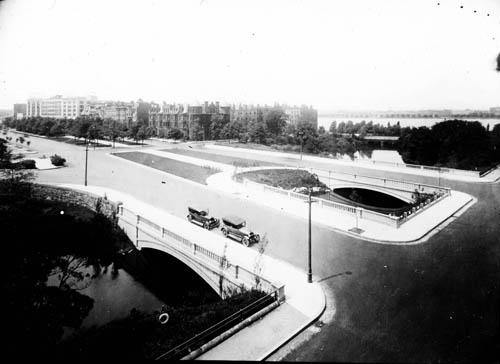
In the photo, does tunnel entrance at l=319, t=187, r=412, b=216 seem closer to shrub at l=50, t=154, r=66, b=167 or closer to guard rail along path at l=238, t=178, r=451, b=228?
guard rail along path at l=238, t=178, r=451, b=228

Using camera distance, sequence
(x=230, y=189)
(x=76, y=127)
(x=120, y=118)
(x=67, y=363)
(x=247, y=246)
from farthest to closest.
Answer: (x=120, y=118) < (x=76, y=127) < (x=230, y=189) < (x=247, y=246) < (x=67, y=363)

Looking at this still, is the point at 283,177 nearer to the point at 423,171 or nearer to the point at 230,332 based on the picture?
the point at 423,171

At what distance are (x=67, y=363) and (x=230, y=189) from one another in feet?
45.6

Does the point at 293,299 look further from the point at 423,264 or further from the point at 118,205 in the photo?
the point at 118,205

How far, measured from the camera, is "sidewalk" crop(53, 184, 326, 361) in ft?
22.8

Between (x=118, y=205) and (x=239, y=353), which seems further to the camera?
(x=118, y=205)

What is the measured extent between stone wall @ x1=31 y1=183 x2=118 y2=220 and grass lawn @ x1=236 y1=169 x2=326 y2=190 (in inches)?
347

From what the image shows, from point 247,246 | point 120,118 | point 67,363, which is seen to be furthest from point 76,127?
point 67,363

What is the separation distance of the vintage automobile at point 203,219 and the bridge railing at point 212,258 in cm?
188

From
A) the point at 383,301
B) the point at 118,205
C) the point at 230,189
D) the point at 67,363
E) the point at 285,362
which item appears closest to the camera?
the point at 285,362

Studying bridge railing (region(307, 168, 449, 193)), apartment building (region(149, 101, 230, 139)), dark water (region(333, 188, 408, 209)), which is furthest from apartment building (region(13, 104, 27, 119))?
apartment building (region(149, 101, 230, 139))

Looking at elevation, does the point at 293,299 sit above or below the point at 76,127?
below

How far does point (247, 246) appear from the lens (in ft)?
41.7

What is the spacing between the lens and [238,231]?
1309 cm
